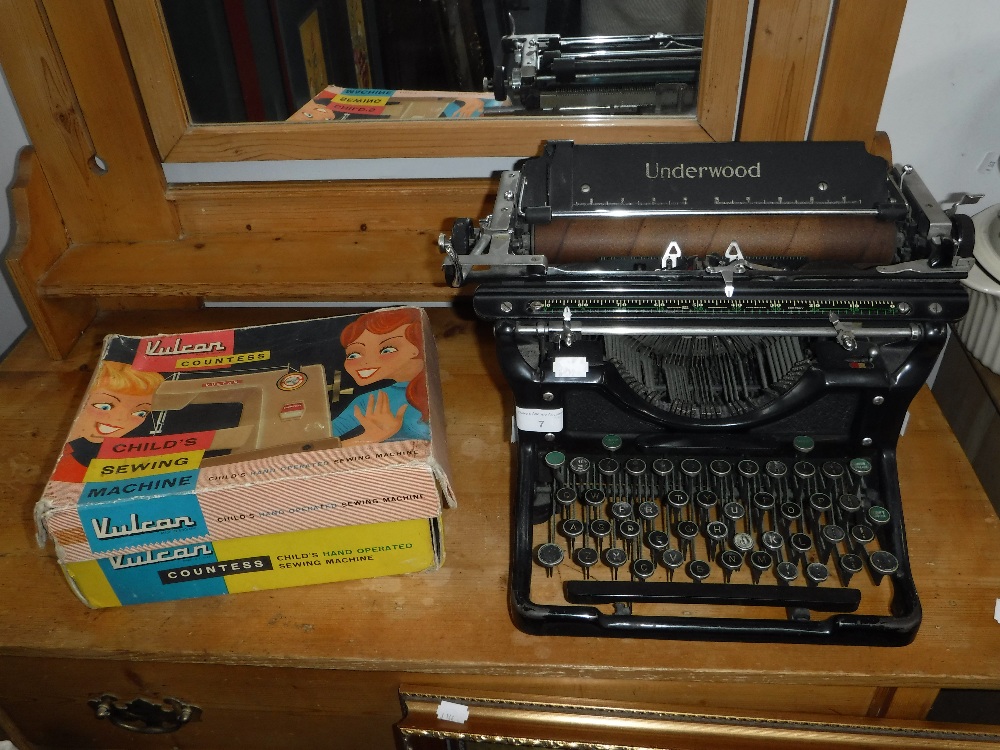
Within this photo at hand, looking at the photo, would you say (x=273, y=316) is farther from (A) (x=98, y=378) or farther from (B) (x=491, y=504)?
(B) (x=491, y=504)

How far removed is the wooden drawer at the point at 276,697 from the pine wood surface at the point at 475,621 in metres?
0.08

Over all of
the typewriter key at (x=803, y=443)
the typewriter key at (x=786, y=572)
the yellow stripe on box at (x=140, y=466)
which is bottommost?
the typewriter key at (x=786, y=572)

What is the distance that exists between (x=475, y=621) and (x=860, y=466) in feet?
2.01

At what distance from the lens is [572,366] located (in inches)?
45.9

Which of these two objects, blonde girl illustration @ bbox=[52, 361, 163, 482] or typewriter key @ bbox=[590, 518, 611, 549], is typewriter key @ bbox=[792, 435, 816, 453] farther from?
blonde girl illustration @ bbox=[52, 361, 163, 482]

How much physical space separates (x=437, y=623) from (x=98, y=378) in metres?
0.66

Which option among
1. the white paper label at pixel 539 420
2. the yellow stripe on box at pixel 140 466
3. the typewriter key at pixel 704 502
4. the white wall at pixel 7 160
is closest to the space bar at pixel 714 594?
the typewriter key at pixel 704 502

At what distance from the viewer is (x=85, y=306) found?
5.64 ft

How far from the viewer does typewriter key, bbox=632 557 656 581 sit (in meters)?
1.17

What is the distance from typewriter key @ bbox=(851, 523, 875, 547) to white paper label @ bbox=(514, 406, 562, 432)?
447 millimetres

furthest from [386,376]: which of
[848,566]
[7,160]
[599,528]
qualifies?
[7,160]

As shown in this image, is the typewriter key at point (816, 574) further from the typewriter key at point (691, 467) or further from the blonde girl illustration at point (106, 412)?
the blonde girl illustration at point (106, 412)

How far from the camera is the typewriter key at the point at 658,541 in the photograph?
118 centimetres

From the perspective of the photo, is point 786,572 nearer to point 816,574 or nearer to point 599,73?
point 816,574
